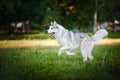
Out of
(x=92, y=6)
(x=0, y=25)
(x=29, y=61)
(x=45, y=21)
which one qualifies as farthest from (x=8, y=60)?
(x=92, y=6)

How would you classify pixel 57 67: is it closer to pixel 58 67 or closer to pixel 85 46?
pixel 58 67

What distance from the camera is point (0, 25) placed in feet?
63.6

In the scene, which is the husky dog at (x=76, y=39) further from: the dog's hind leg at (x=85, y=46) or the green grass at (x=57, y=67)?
the green grass at (x=57, y=67)

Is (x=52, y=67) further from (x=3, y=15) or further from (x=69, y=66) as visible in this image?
(x=3, y=15)

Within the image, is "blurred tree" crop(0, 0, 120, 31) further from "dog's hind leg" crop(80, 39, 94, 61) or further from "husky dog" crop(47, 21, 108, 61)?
"dog's hind leg" crop(80, 39, 94, 61)

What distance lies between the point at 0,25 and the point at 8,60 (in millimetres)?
10194

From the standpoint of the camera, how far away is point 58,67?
27.1 feet

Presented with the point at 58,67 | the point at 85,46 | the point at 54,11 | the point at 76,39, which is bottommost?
the point at 58,67

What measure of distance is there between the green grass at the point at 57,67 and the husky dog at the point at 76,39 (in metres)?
0.19

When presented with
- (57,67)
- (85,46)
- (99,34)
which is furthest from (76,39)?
(57,67)

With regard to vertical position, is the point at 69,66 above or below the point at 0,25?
below

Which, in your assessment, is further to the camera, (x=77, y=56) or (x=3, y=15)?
(x=3, y=15)

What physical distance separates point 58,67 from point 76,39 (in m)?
1.15

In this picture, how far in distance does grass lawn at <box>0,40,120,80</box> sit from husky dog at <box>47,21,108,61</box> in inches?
7.7
